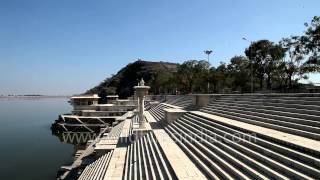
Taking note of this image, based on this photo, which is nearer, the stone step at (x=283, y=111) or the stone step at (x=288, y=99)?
the stone step at (x=283, y=111)

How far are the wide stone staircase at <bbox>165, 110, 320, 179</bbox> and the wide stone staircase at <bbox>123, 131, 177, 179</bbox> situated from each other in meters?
1.35

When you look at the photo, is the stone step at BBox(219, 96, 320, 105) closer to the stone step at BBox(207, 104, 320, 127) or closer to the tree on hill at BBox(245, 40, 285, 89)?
the stone step at BBox(207, 104, 320, 127)

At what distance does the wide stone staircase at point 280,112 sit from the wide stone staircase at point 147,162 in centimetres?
517

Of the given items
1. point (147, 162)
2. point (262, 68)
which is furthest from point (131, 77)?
point (147, 162)

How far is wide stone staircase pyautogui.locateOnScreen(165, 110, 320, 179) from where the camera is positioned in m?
8.81

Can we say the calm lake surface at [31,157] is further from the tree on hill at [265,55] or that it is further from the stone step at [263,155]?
the tree on hill at [265,55]

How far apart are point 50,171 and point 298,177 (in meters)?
24.9

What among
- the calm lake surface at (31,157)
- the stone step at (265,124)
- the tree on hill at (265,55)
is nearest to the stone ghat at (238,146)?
the stone step at (265,124)

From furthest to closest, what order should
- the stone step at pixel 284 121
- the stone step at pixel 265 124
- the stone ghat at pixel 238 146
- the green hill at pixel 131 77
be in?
1. the green hill at pixel 131 77
2. the stone step at pixel 284 121
3. the stone step at pixel 265 124
4. the stone ghat at pixel 238 146

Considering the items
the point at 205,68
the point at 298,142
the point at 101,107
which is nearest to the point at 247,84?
the point at 205,68

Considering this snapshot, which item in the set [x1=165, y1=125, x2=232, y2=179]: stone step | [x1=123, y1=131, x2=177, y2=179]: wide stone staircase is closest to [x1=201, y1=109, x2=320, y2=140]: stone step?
[x1=165, y1=125, x2=232, y2=179]: stone step

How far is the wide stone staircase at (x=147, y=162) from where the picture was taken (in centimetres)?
1305

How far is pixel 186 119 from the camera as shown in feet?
74.2

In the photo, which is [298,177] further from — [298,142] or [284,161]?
[298,142]
